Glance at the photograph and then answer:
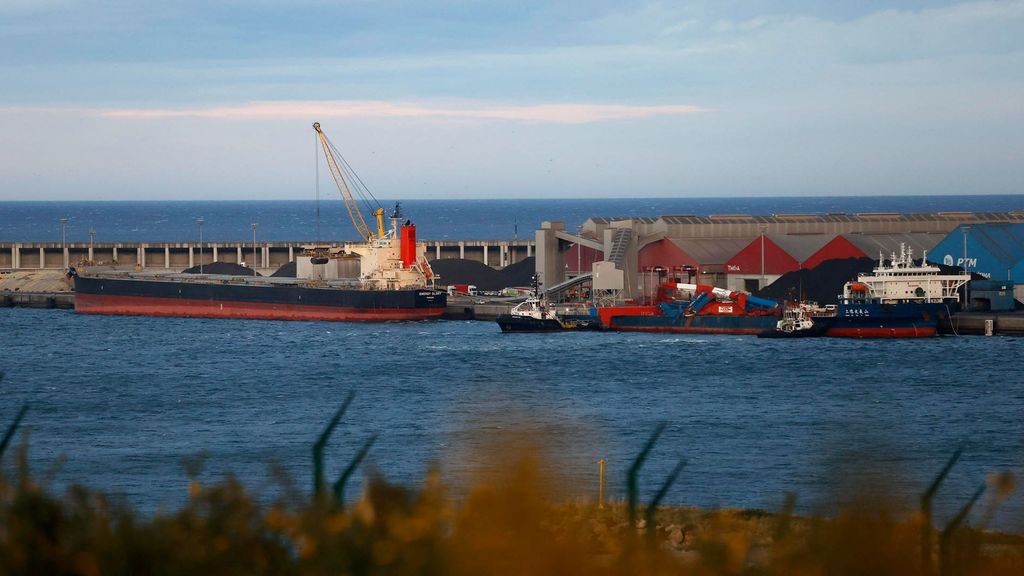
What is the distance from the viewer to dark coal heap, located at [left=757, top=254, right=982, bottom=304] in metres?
48.2

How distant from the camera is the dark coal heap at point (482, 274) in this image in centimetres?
6225

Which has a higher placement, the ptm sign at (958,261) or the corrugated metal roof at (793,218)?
the corrugated metal roof at (793,218)

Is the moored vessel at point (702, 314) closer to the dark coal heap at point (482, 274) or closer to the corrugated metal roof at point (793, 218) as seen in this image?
the corrugated metal roof at point (793, 218)

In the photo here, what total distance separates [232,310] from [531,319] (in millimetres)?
14153

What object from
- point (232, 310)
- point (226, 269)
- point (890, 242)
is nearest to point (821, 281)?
point (890, 242)

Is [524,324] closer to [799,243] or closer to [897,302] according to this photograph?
[897,302]

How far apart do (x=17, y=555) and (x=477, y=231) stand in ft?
498

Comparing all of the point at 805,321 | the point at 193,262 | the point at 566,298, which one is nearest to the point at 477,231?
the point at 193,262

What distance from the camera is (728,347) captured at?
1633 inches

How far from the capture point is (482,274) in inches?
2489

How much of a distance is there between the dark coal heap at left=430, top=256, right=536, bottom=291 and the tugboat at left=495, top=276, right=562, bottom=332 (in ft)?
42.8

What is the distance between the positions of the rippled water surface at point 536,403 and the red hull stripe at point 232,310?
262 centimetres

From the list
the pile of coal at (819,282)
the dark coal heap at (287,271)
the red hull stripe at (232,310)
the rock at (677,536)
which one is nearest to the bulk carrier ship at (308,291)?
the red hull stripe at (232,310)

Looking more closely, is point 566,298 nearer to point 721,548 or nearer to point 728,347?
point 728,347
